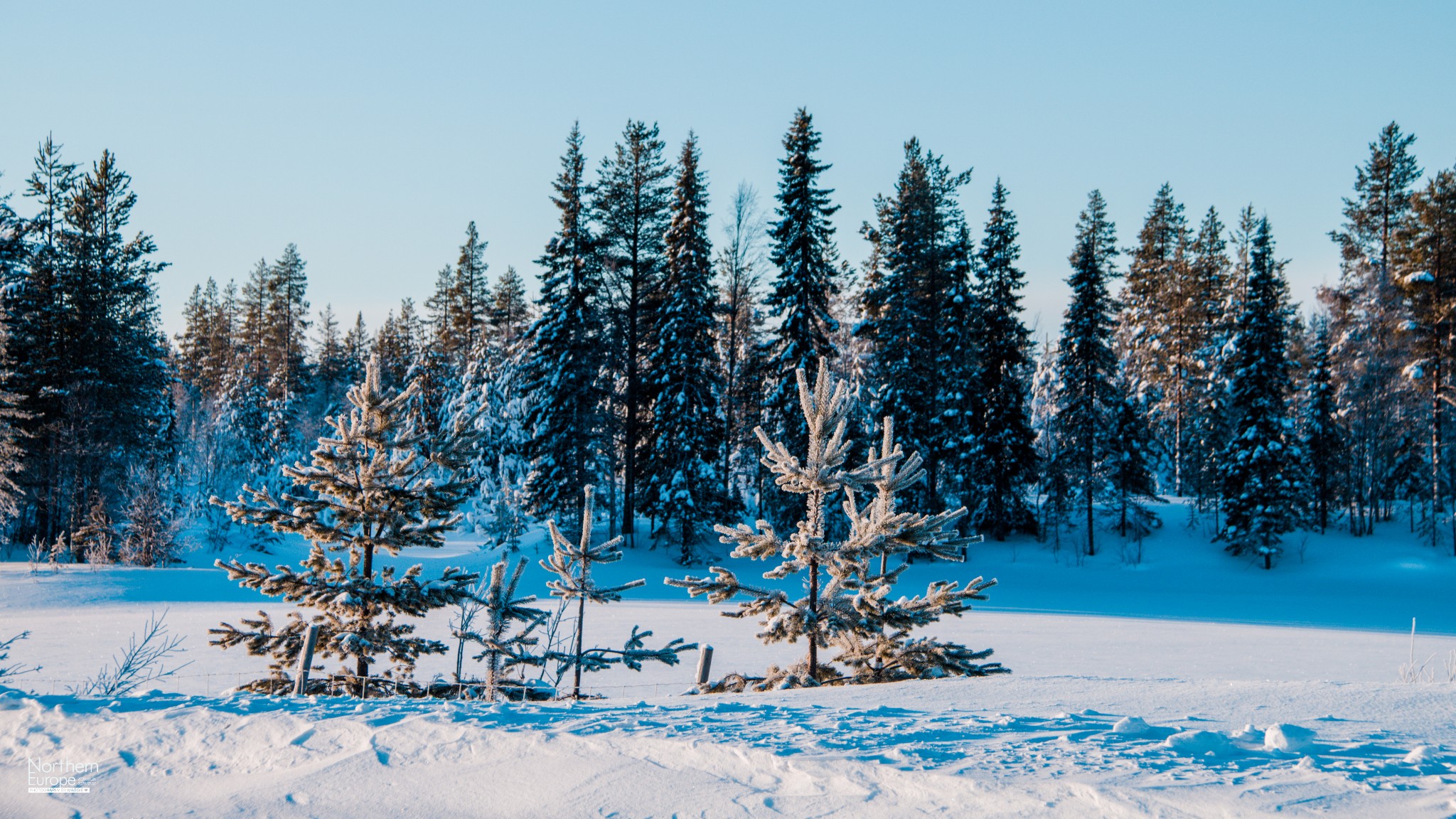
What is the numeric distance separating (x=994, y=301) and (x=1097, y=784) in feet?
101

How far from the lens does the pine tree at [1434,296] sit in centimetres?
2895

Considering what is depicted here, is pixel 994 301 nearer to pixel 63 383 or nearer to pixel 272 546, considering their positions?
pixel 272 546

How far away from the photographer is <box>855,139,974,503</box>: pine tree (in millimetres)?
29828

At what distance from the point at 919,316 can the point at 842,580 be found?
23.3 m

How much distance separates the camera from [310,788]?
4.57 meters

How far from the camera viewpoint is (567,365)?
1131 inches

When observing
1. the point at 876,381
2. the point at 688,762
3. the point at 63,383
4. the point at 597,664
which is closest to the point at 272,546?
the point at 63,383

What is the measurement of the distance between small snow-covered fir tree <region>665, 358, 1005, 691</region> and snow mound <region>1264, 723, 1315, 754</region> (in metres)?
3.45

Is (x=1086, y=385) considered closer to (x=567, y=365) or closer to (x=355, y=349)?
(x=567, y=365)

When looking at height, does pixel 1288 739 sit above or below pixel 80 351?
below

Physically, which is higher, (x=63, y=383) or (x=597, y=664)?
(x=63, y=383)

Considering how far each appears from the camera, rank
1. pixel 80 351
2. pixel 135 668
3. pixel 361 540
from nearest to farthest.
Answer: pixel 361 540 → pixel 135 668 → pixel 80 351

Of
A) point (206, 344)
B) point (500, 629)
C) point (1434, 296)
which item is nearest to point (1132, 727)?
point (500, 629)

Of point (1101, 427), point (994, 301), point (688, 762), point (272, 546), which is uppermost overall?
point (994, 301)
